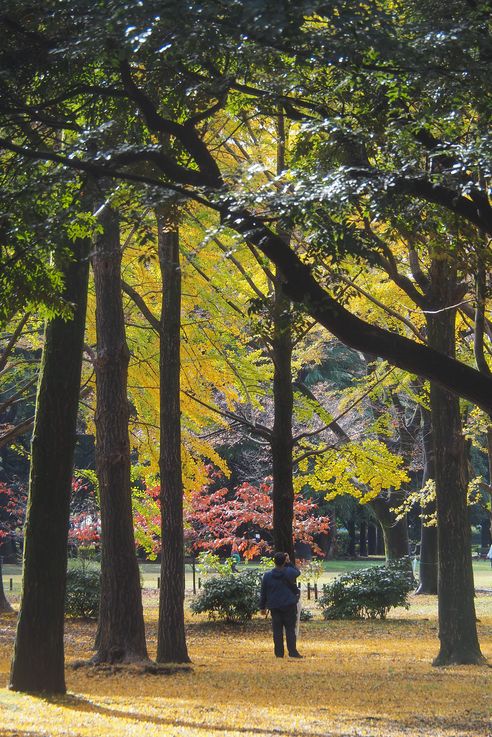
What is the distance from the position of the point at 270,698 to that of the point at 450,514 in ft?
14.0

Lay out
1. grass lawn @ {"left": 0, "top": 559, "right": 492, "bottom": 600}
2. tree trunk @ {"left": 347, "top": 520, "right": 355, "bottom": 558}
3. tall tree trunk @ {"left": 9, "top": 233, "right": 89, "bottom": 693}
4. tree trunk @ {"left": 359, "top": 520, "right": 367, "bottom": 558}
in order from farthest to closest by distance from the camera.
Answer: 1. tree trunk @ {"left": 359, "top": 520, "right": 367, "bottom": 558}
2. tree trunk @ {"left": 347, "top": 520, "right": 355, "bottom": 558}
3. grass lawn @ {"left": 0, "top": 559, "right": 492, "bottom": 600}
4. tall tree trunk @ {"left": 9, "top": 233, "right": 89, "bottom": 693}

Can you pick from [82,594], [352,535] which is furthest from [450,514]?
[352,535]

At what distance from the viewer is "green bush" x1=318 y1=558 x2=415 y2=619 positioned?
74.7 feet

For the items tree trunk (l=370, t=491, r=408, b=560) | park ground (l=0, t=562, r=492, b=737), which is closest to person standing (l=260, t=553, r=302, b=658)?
park ground (l=0, t=562, r=492, b=737)

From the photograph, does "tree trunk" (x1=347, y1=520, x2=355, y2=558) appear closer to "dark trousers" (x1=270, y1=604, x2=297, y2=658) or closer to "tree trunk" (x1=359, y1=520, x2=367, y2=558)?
"tree trunk" (x1=359, y1=520, x2=367, y2=558)

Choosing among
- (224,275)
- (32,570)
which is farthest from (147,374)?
(32,570)

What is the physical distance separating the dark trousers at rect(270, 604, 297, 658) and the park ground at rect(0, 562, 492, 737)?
36 cm

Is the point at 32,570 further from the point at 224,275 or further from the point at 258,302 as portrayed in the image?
the point at 224,275

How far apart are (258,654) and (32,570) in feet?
21.9

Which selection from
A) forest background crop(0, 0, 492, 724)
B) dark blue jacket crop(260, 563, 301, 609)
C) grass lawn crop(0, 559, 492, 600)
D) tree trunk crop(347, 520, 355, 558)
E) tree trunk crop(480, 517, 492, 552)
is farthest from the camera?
tree trunk crop(480, 517, 492, 552)

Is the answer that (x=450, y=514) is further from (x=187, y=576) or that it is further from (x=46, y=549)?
(x=187, y=576)

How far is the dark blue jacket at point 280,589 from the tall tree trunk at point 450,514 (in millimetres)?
2032

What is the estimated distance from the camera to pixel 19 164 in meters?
8.93

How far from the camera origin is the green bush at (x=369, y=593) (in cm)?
2278
